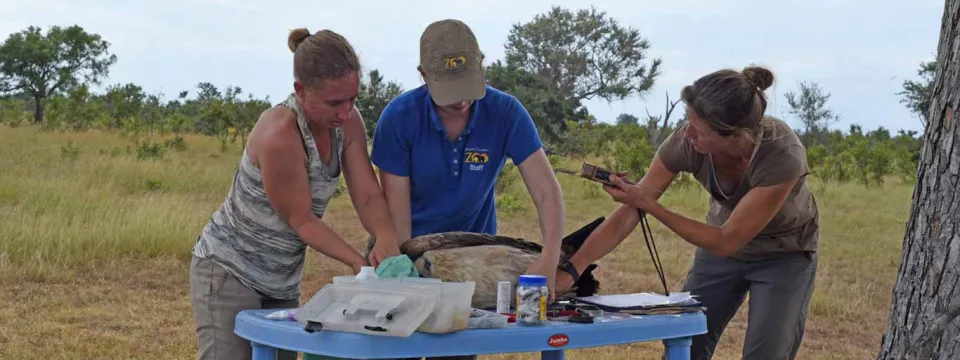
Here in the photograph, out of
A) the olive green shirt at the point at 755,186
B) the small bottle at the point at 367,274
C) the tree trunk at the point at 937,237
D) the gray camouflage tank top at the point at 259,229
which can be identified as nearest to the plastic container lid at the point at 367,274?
the small bottle at the point at 367,274

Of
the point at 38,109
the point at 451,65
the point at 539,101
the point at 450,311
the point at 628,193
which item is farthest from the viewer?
the point at 38,109

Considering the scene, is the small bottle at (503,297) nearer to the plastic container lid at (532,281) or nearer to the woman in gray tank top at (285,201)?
the plastic container lid at (532,281)

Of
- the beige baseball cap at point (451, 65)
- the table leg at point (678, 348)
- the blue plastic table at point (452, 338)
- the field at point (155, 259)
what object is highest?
the beige baseball cap at point (451, 65)

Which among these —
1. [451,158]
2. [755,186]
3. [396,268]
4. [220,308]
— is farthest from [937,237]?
[220,308]

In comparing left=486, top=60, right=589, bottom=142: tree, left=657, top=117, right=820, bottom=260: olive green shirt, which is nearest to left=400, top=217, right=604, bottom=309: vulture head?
left=657, top=117, right=820, bottom=260: olive green shirt

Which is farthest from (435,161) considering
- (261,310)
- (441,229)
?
(261,310)

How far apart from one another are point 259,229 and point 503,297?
686 millimetres

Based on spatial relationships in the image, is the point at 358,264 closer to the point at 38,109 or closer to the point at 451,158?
the point at 451,158

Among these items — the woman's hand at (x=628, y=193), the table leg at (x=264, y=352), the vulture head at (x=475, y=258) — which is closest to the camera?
the table leg at (x=264, y=352)

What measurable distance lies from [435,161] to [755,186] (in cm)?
95

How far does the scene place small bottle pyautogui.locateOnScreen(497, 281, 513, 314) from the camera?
2689mm

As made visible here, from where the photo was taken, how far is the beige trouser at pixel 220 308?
2.74 metres

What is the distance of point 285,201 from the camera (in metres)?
2.64

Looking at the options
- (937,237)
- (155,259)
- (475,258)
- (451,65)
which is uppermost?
(451,65)
